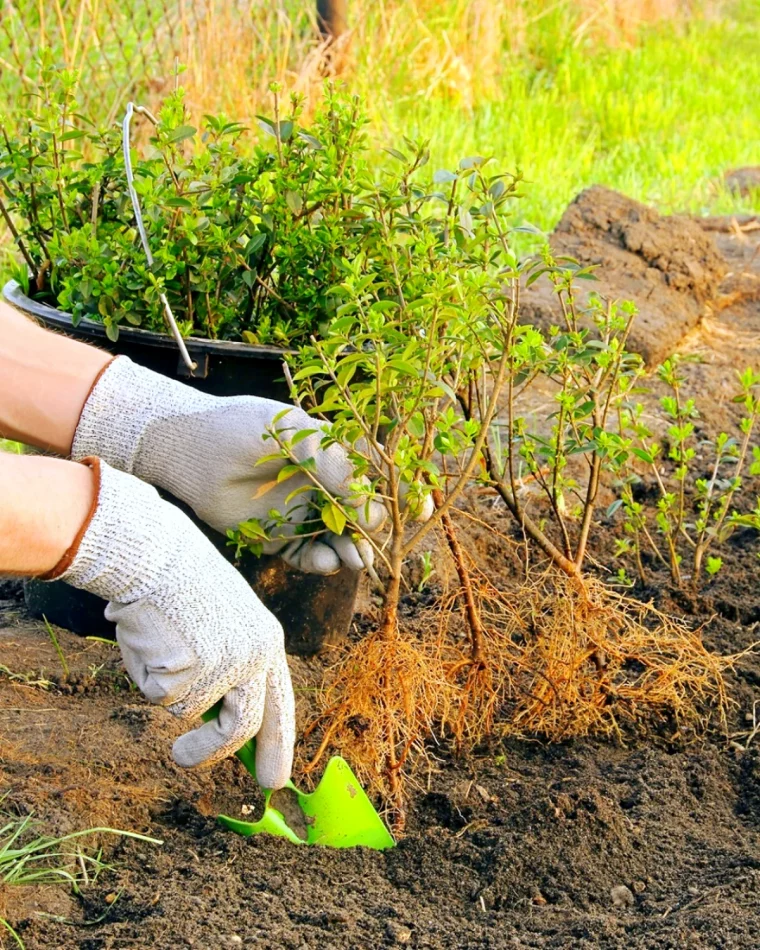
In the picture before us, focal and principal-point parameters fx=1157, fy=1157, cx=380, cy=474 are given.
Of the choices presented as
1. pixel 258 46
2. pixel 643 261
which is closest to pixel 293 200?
pixel 643 261

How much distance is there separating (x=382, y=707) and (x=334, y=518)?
359mm

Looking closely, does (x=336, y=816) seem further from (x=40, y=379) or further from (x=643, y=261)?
(x=643, y=261)

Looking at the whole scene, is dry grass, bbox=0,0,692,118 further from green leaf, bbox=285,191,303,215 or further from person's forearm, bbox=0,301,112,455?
person's forearm, bbox=0,301,112,455

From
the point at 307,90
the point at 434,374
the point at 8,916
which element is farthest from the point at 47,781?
the point at 307,90

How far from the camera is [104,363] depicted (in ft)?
6.44

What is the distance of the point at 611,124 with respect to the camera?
6.46 meters

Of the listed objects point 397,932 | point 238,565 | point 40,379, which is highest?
point 40,379

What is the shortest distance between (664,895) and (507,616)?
2.12 ft

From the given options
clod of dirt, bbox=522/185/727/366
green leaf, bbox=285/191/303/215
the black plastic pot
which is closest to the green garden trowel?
the black plastic pot

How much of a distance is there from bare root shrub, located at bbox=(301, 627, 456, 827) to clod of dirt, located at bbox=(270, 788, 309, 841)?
0.05 meters

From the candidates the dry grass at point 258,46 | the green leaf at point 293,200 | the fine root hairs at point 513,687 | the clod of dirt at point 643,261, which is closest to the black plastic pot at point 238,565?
the fine root hairs at point 513,687

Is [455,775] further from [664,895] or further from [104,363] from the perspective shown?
[104,363]

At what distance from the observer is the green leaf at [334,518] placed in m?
1.70

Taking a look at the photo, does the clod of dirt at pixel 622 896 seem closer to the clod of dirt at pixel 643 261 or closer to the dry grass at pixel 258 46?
the clod of dirt at pixel 643 261
